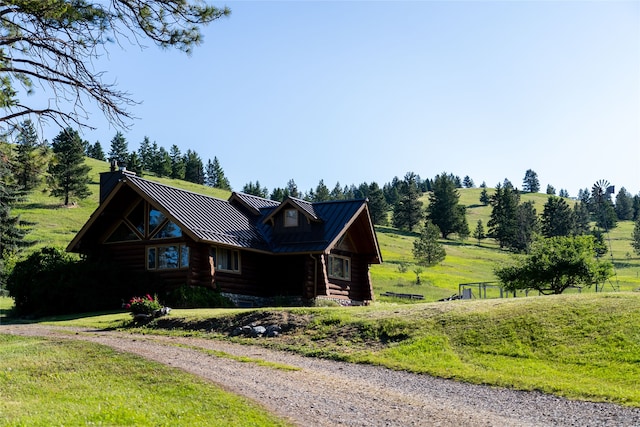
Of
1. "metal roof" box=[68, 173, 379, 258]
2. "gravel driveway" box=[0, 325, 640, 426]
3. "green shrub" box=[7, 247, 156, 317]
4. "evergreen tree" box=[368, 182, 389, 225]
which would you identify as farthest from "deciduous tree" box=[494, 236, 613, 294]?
"evergreen tree" box=[368, 182, 389, 225]

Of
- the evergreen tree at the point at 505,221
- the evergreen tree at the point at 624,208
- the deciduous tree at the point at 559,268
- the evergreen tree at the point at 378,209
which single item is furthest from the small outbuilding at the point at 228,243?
the evergreen tree at the point at 624,208

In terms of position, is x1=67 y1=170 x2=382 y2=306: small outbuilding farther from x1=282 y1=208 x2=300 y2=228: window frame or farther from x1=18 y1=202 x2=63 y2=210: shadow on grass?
x1=18 y1=202 x2=63 y2=210: shadow on grass

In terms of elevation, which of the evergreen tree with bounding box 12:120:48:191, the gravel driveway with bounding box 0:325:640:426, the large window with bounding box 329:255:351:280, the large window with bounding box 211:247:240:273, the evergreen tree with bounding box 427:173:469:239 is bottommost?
the gravel driveway with bounding box 0:325:640:426

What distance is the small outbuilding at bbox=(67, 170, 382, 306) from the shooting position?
3109 cm

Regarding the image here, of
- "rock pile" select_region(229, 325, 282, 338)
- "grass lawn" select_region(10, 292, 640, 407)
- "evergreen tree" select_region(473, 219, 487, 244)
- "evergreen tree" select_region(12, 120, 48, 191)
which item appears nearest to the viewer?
"evergreen tree" select_region(12, 120, 48, 191)

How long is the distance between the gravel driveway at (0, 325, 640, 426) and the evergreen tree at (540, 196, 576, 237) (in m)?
102

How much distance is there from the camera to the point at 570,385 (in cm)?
1438

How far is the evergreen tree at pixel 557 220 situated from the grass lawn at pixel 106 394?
104m

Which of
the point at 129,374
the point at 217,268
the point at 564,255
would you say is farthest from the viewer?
the point at 564,255

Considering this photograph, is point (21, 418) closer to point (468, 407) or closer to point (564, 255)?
point (468, 407)

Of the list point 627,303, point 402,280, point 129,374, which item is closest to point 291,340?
point 129,374

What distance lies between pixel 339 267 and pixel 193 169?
11126cm

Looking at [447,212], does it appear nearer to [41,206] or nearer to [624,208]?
[41,206]

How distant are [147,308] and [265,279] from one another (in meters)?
10.9
